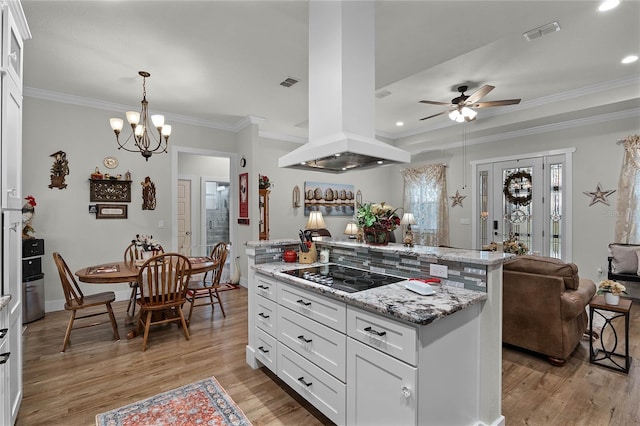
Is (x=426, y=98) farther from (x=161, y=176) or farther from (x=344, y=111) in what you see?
(x=161, y=176)

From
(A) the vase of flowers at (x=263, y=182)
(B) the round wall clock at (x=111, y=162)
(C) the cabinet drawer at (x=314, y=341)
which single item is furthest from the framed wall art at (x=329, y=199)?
(C) the cabinet drawer at (x=314, y=341)

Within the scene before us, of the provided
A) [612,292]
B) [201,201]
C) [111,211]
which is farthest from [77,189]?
[612,292]

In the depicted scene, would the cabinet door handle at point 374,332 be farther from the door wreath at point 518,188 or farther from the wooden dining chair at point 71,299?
the door wreath at point 518,188

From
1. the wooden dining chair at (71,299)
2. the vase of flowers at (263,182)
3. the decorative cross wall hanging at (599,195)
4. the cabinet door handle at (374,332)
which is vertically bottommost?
the wooden dining chair at (71,299)

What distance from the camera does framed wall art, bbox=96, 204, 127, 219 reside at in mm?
4534

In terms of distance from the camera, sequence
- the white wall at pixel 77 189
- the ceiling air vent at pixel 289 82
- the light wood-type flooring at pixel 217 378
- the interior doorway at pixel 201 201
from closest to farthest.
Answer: the light wood-type flooring at pixel 217 378 → the ceiling air vent at pixel 289 82 → the white wall at pixel 77 189 → the interior doorway at pixel 201 201

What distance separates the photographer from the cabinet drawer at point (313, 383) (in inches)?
72.0

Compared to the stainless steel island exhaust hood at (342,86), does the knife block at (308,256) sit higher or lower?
lower

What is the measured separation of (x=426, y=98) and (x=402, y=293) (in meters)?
3.90

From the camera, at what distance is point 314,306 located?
2.00 metres

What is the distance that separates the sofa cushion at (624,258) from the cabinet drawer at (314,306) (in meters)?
4.77

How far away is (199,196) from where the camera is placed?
24.2ft

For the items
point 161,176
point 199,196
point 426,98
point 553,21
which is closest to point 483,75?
point 426,98

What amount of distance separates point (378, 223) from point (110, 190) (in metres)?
4.11
